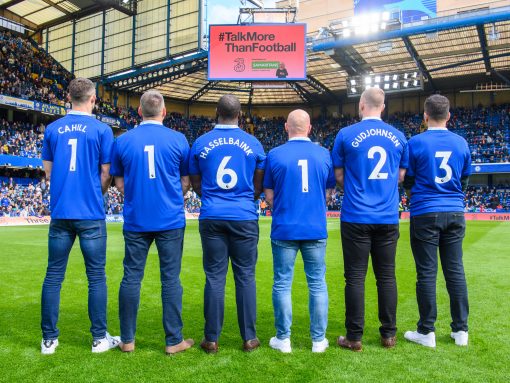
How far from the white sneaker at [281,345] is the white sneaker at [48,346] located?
188cm

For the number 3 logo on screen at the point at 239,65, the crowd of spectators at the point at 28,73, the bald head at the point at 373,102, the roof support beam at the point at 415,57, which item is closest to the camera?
the bald head at the point at 373,102

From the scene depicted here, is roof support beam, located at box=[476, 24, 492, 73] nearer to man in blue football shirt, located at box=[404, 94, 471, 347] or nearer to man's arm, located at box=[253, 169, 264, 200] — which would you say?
man in blue football shirt, located at box=[404, 94, 471, 347]

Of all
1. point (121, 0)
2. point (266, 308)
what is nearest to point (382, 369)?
point (266, 308)

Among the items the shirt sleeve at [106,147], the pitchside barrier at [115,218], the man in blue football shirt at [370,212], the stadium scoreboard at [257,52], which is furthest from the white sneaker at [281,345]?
the stadium scoreboard at [257,52]

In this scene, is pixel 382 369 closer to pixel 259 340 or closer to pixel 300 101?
pixel 259 340

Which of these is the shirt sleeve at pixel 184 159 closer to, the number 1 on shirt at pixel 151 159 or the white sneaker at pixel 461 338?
the number 1 on shirt at pixel 151 159

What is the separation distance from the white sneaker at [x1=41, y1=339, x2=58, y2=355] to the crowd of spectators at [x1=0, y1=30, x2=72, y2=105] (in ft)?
104

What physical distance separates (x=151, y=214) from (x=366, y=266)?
1.97 meters

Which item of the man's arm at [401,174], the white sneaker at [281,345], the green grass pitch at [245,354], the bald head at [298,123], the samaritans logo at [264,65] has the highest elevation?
the samaritans logo at [264,65]

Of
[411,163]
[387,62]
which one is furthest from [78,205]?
[387,62]

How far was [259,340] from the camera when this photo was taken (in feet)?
14.1

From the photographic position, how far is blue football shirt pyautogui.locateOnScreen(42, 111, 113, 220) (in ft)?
13.3

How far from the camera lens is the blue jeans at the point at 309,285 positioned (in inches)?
157

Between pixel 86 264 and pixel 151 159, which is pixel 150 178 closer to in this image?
pixel 151 159
